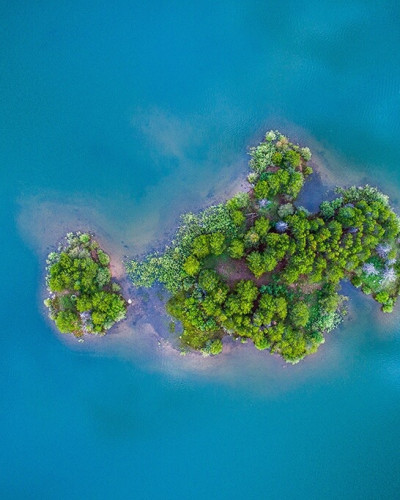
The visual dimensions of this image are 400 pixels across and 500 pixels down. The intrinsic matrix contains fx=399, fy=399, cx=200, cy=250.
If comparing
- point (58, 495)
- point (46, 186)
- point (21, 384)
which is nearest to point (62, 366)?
point (21, 384)

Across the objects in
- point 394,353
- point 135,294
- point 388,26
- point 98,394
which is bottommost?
point 98,394

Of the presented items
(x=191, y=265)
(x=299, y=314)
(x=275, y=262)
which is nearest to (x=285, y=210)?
(x=275, y=262)

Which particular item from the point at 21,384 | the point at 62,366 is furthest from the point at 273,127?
the point at 21,384

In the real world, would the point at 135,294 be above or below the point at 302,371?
above

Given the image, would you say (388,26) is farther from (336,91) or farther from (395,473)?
(395,473)

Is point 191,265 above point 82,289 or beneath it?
above

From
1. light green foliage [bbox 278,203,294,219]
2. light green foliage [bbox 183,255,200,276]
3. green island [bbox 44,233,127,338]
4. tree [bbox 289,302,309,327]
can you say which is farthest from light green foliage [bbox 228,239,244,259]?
green island [bbox 44,233,127,338]

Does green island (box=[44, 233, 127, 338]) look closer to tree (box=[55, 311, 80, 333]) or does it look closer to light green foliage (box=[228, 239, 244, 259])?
tree (box=[55, 311, 80, 333])

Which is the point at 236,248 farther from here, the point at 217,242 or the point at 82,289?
the point at 82,289
